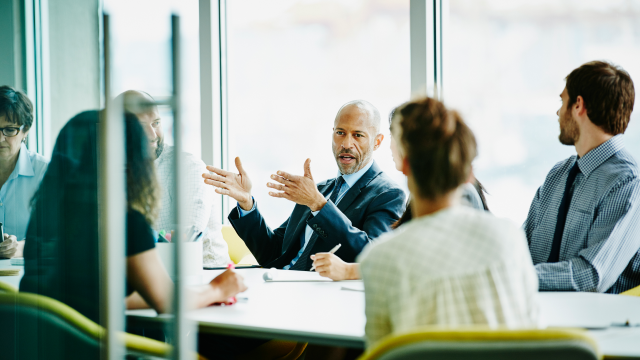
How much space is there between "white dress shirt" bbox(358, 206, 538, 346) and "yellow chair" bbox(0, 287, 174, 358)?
1.54ft

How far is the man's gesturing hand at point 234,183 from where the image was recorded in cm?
243

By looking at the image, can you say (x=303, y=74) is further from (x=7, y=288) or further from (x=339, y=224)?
(x=7, y=288)

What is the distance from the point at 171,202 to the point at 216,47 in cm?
394

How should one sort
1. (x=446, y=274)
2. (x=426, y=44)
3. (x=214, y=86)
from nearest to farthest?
(x=446, y=274) → (x=426, y=44) → (x=214, y=86)

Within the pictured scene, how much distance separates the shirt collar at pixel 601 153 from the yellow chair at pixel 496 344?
51.8 inches

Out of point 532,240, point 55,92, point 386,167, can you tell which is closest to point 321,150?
point 386,167

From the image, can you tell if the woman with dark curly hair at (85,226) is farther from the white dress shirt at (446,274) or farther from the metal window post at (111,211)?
the white dress shirt at (446,274)

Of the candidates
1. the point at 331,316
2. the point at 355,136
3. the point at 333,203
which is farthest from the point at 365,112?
the point at 331,316

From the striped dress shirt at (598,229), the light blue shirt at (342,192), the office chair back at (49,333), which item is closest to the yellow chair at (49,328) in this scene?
the office chair back at (49,333)

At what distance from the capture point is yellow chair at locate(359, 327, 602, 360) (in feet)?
2.79

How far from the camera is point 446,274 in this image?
97 centimetres

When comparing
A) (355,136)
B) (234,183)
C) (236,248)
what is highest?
(355,136)

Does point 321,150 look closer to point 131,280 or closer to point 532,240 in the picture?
point 532,240

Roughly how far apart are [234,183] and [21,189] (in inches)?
50.8
